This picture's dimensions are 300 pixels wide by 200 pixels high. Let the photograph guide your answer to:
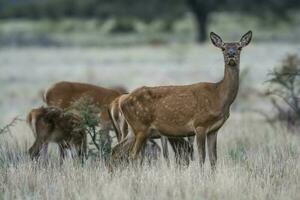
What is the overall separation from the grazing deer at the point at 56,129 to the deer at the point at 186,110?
1.35 metres

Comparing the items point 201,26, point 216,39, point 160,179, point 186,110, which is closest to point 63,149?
point 186,110

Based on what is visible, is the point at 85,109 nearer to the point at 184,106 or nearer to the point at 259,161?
the point at 184,106

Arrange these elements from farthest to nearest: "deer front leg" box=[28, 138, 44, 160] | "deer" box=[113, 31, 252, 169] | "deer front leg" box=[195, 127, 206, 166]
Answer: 1. "deer front leg" box=[28, 138, 44, 160]
2. "deer" box=[113, 31, 252, 169]
3. "deer front leg" box=[195, 127, 206, 166]

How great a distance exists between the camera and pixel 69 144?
1392 cm

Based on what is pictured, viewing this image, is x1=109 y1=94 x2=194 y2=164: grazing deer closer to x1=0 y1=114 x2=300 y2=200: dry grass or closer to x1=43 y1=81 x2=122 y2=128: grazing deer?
x1=0 y1=114 x2=300 y2=200: dry grass

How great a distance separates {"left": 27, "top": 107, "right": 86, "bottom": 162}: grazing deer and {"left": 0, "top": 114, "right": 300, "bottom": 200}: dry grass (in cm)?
81

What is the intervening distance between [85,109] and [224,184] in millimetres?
3426

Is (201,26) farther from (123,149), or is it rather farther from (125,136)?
(123,149)

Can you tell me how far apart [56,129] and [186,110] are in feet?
8.23

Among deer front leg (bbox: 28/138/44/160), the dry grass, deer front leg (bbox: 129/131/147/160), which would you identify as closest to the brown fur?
deer front leg (bbox: 28/138/44/160)

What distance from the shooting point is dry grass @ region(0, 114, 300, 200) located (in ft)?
32.6

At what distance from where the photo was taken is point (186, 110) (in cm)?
1238

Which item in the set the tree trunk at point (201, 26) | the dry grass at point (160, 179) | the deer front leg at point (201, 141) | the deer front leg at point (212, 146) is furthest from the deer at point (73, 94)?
the tree trunk at point (201, 26)

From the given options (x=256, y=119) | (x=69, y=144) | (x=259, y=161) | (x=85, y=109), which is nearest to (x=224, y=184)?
(x=259, y=161)
